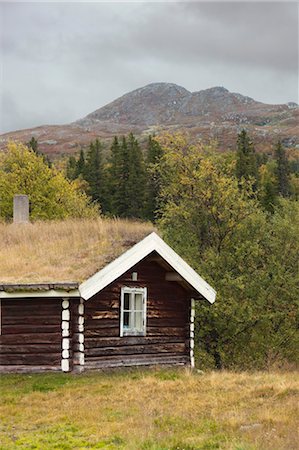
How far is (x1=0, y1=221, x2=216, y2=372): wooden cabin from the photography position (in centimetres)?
1747

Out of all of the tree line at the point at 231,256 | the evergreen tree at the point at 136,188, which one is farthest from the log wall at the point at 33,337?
the evergreen tree at the point at 136,188

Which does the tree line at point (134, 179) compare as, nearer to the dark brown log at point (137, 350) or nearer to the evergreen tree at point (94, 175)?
the evergreen tree at point (94, 175)

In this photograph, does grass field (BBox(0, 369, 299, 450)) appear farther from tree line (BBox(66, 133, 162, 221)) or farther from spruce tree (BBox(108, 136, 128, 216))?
spruce tree (BBox(108, 136, 128, 216))

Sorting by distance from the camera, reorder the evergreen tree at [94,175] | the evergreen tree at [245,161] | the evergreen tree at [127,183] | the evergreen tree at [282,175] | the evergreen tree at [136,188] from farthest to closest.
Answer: the evergreen tree at [282,175]
the evergreen tree at [94,175]
the evergreen tree at [245,161]
the evergreen tree at [127,183]
the evergreen tree at [136,188]

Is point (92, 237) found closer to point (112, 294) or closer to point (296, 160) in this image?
point (112, 294)

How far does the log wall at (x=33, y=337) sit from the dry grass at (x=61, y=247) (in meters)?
0.88

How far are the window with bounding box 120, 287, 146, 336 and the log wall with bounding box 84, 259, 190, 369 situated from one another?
0.58 ft

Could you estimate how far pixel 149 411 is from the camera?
487 inches

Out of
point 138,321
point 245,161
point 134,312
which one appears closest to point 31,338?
point 134,312

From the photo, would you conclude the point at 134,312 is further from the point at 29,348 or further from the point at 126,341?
the point at 29,348

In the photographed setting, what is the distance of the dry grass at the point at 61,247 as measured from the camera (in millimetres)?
17844

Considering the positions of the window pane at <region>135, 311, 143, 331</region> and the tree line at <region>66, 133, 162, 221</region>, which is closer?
the window pane at <region>135, 311, 143, 331</region>

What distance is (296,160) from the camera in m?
175

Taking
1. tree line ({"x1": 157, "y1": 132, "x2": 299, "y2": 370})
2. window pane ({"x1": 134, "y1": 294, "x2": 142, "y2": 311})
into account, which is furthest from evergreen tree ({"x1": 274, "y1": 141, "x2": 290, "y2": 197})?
window pane ({"x1": 134, "y1": 294, "x2": 142, "y2": 311})
